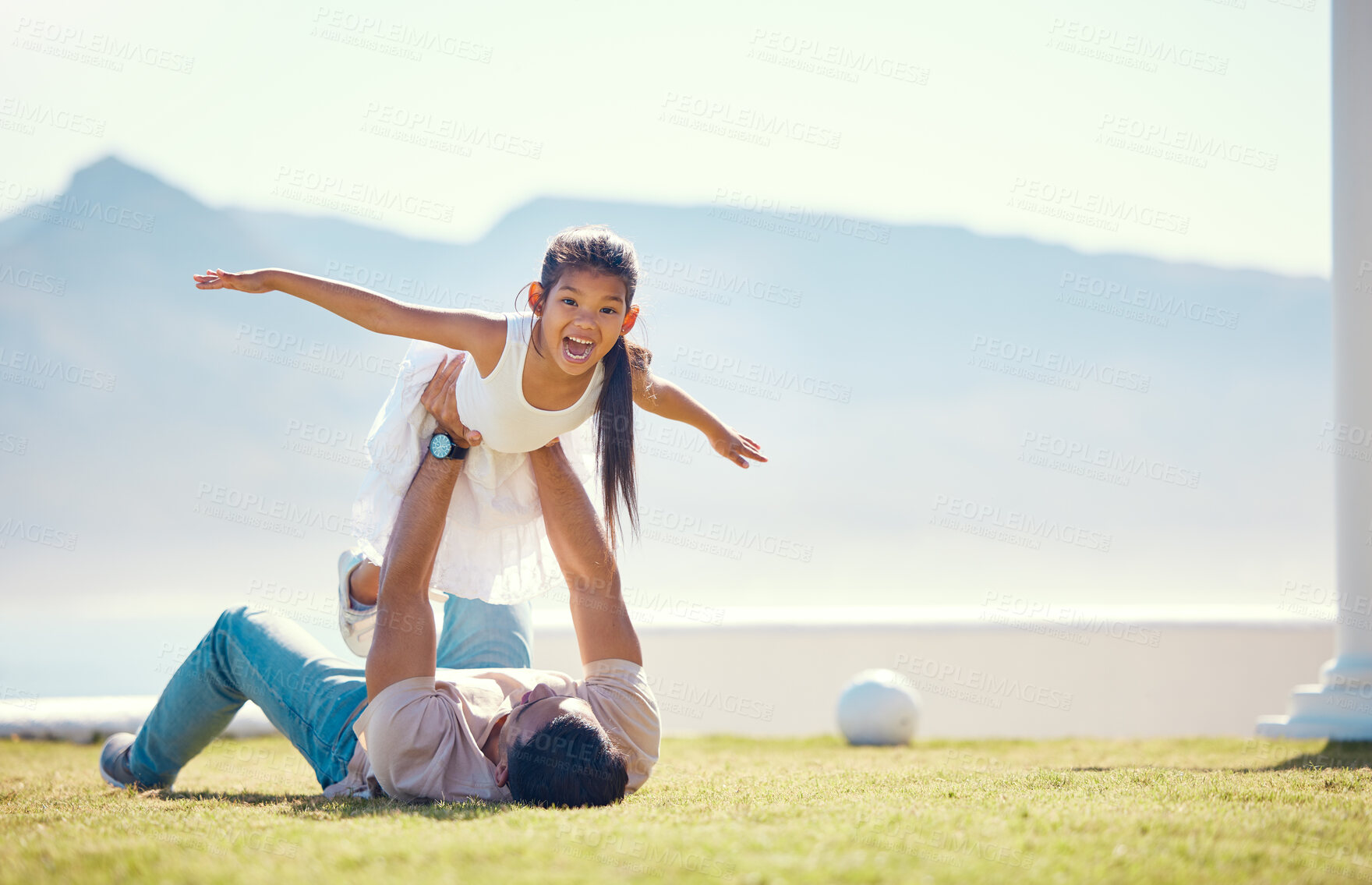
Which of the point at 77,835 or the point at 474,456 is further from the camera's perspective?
the point at 474,456

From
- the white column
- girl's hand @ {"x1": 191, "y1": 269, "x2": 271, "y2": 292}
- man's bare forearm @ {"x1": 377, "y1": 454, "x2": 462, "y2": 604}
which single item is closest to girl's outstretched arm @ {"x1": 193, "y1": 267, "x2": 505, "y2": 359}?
girl's hand @ {"x1": 191, "y1": 269, "x2": 271, "y2": 292}

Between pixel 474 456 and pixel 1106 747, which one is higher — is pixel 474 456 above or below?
above

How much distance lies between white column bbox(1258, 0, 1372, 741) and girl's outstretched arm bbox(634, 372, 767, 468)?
3.09 meters

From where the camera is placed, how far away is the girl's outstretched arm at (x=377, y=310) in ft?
8.90

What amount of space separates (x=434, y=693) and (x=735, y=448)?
1255mm

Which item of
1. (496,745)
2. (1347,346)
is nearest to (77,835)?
(496,745)

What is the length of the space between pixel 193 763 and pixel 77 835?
2337 mm

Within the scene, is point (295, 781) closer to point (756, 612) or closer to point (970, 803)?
point (970, 803)

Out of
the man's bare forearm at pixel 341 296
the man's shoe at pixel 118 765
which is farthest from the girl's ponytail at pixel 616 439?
the man's shoe at pixel 118 765

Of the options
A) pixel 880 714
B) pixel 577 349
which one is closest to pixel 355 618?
pixel 577 349

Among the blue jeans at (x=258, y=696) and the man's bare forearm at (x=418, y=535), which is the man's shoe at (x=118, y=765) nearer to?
the blue jeans at (x=258, y=696)

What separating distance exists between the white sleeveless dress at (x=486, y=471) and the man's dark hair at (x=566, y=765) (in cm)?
89

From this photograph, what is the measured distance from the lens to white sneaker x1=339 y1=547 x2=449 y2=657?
3.13 metres

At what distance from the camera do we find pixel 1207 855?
1.65 m
